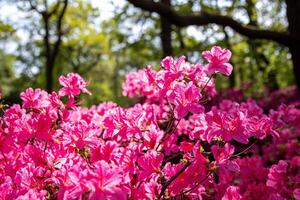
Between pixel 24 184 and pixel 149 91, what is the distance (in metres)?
2.32

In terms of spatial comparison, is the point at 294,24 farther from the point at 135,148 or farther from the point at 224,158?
the point at 224,158

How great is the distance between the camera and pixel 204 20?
23.3 ft

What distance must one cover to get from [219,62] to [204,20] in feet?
15.1

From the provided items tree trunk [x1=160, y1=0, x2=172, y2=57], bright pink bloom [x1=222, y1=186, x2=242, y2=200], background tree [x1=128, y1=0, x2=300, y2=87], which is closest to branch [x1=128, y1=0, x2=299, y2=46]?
background tree [x1=128, y1=0, x2=300, y2=87]

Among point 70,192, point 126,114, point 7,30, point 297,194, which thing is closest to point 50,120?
point 126,114

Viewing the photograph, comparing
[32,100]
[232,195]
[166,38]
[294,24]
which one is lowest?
[232,195]

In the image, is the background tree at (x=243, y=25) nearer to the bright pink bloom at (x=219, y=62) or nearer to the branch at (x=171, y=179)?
the bright pink bloom at (x=219, y=62)

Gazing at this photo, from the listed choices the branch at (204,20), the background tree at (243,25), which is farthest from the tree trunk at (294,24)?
the branch at (204,20)

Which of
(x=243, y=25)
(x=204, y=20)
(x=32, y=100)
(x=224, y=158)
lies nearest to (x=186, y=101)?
(x=224, y=158)

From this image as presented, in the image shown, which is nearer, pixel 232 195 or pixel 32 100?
pixel 232 195

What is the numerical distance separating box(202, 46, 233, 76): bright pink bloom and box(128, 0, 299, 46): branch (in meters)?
3.57

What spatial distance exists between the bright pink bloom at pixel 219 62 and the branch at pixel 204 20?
3.57 metres

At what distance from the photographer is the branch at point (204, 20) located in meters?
6.40

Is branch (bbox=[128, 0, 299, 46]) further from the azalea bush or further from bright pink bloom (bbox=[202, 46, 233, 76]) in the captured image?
bright pink bloom (bbox=[202, 46, 233, 76])
